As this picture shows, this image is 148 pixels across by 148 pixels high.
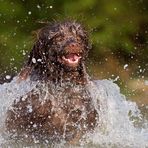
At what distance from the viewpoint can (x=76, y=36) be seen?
864 centimetres

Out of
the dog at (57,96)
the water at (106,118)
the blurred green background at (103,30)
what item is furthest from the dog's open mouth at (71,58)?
the blurred green background at (103,30)

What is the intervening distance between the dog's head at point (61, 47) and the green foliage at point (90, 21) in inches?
170

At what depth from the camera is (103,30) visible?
43.8ft

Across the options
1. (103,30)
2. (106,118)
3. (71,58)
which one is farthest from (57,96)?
(103,30)

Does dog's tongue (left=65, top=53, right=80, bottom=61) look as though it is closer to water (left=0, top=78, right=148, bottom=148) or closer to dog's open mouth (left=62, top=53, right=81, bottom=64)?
dog's open mouth (left=62, top=53, right=81, bottom=64)

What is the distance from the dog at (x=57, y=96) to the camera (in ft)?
27.9

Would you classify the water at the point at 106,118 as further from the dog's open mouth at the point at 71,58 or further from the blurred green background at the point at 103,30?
the blurred green background at the point at 103,30

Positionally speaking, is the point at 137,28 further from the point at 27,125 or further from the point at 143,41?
the point at 27,125

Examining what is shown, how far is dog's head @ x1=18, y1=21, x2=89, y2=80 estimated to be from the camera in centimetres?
838

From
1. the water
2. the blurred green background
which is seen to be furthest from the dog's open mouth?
the blurred green background

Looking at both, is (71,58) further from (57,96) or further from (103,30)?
(103,30)

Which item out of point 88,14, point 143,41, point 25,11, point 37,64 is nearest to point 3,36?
point 25,11

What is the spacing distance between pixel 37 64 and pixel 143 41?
212 inches

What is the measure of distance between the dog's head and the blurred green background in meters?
4.26
